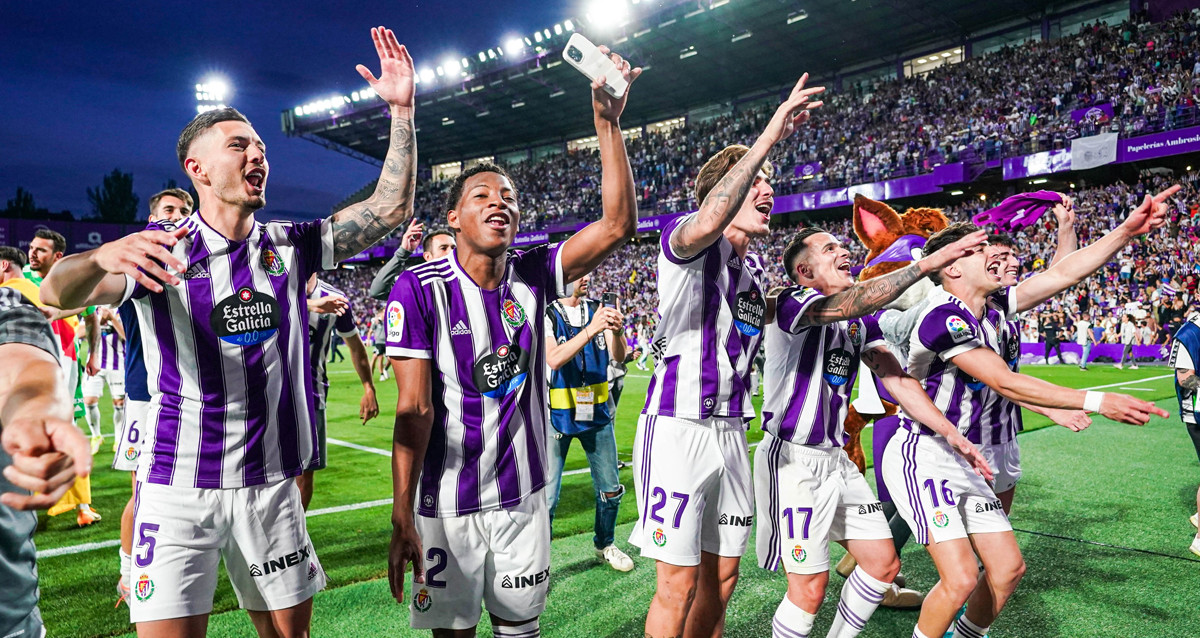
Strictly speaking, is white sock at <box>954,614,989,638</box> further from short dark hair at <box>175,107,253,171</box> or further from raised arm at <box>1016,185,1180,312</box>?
short dark hair at <box>175,107,253,171</box>

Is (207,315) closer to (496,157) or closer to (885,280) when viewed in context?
(885,280)

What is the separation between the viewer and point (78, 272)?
1.96 metres

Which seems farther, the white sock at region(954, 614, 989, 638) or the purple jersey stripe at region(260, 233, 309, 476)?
the white sock at region(954, 614, 989, 638)

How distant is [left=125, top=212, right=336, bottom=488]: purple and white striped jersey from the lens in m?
2.34

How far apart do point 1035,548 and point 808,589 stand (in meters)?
3.13

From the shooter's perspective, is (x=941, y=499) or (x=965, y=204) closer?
(x=941, y=499)

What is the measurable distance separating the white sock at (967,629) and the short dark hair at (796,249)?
1.88 meters

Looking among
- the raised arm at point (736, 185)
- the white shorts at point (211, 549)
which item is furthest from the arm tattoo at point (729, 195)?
the white shorts at point (211, 549)

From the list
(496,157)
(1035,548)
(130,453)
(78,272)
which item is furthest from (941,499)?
(496,157)

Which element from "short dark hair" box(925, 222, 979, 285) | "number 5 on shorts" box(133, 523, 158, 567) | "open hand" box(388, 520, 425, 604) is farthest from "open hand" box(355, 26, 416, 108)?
"short dark hair" box(925, 222, 979, 285)

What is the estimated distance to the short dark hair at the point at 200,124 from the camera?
2.51m

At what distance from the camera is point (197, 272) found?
93.7 inches

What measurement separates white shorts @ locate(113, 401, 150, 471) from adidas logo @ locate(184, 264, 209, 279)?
2.84ft

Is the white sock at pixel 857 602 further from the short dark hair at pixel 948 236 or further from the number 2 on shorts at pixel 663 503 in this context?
the short dark hair at pixel 948 236
